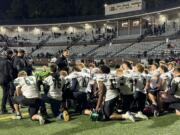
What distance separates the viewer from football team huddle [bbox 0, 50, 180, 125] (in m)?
11.9

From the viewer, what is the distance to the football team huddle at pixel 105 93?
1191 centimetres

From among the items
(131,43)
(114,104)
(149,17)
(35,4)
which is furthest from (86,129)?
(35,4)

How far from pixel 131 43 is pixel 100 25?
17.4m

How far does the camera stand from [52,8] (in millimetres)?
90125

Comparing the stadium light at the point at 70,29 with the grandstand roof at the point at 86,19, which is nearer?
the grandstand roof at the point at 86,19

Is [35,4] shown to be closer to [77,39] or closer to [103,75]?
[77,39]

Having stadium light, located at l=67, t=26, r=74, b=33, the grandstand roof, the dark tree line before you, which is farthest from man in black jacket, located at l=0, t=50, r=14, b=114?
the dark tree line

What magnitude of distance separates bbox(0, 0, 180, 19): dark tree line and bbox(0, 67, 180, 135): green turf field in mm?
73021

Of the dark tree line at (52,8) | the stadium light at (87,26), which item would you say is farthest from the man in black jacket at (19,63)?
the dark tree line at (52,8)

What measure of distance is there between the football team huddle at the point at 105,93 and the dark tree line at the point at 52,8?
71.4 m

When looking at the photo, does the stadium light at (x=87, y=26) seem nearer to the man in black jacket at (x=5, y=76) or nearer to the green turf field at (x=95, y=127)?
the man in black jacket at (x=5, y=76)

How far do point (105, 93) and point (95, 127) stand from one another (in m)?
1.10

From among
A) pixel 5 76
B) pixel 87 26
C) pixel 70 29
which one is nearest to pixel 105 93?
pixel 5 76

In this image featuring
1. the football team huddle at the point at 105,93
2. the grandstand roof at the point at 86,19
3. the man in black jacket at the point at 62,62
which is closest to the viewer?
the football team huddle at the point at 105,93
